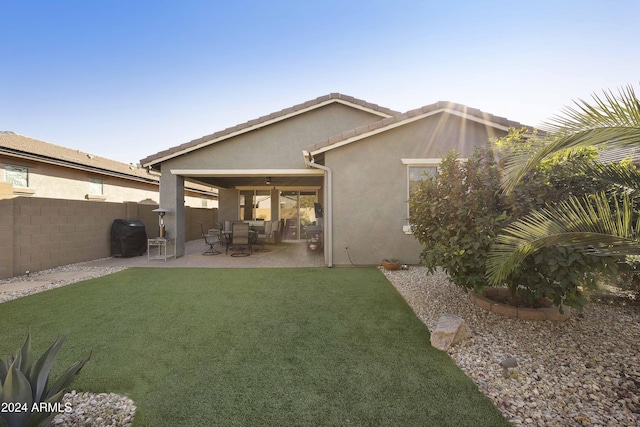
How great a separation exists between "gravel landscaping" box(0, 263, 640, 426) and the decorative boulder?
0.09 meters

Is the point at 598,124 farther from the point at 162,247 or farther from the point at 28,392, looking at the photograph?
the point at 162,247

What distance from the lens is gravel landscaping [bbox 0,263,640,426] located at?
2264mm

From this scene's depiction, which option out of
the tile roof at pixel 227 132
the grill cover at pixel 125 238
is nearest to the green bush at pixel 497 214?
the tile roof at pixel 227 132

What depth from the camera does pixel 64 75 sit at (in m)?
10.7

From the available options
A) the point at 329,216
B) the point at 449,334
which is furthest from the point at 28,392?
the point at 329,216

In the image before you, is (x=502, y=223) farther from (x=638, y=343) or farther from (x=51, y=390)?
(x=51, y=390)

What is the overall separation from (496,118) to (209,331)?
9296 millimetres

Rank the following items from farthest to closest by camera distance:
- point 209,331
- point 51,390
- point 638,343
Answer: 1. point 209,331
2. point 638,343
3. point 51,390

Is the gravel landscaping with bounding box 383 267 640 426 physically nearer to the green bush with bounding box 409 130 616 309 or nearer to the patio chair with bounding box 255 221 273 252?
the green bush with bounding box 409 130 616 309

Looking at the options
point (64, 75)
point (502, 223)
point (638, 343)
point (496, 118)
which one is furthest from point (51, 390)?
point (64, 75)

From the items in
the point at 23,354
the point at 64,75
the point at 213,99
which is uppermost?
the point at 64,75

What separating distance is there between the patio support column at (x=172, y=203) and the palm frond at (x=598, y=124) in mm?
10313

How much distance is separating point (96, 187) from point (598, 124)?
60.7ft

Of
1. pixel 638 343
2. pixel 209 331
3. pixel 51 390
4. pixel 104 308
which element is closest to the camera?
pixel 51 390
